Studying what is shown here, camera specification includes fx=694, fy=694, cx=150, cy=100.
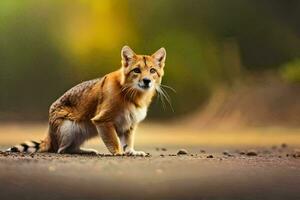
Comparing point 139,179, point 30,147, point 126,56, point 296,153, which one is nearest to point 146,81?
point 126,56

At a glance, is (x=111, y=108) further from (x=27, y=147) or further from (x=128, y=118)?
(x=27, y=147)

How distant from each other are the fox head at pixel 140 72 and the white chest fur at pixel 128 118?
0.50 feet

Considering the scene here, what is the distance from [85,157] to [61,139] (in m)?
0.32

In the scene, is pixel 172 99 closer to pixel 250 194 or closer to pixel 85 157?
pixel 85 157

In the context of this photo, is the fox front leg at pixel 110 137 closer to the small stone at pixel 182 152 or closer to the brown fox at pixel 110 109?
the brown fox at pixel 110 109

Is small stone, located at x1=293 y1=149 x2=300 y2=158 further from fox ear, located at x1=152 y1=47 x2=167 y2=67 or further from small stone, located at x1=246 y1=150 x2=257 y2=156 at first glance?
fox ear, located at x1=152 y1=47 x2=167 y2=67

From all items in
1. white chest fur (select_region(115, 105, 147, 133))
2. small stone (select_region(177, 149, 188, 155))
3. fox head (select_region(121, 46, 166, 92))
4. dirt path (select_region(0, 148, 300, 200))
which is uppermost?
fox head (select_region(121, 46, 166, 92))

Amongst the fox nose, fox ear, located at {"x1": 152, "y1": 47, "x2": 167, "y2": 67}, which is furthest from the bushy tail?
fox ear, located at {"x1": 152, "y1": 47, "x2": 167, "y2": 67}

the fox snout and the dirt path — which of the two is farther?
the fox snout

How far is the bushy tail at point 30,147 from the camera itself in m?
5.18

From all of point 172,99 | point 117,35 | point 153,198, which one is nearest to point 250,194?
point 153,198

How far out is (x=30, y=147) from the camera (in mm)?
5207

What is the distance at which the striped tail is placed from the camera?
518cm

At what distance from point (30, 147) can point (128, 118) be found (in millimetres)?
852
